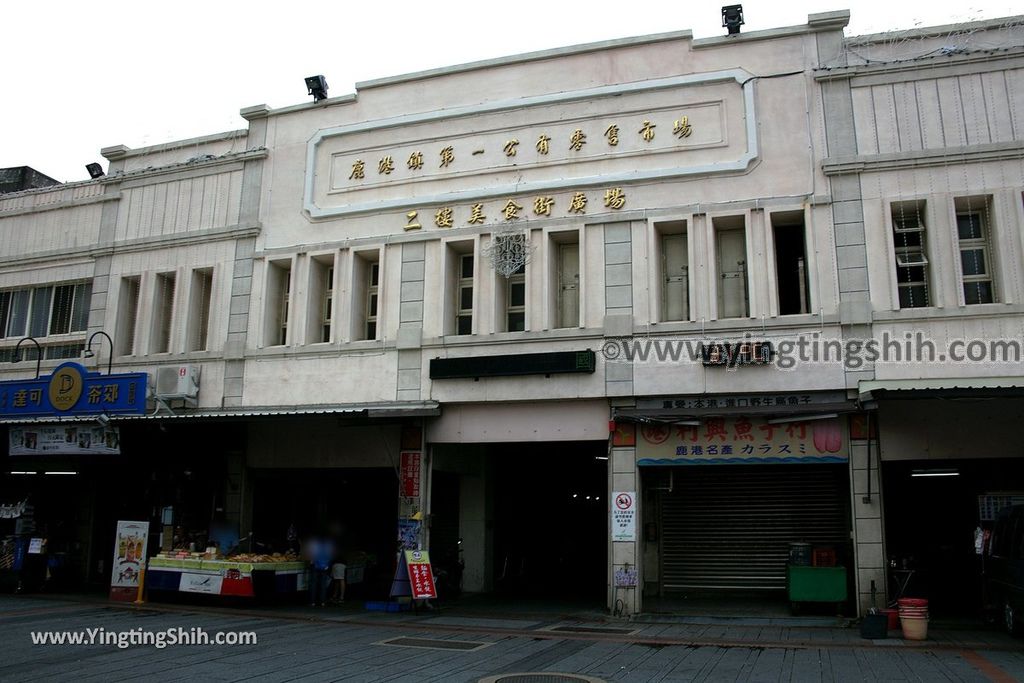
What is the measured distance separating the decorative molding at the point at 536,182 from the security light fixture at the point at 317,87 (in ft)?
4.28

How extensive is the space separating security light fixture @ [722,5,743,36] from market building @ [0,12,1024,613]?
50 cm

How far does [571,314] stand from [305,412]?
6.52 meters

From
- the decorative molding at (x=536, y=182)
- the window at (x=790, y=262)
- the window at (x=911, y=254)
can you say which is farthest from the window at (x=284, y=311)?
the window at (x=911, y=254)

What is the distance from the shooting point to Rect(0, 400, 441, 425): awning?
18594 millimetres

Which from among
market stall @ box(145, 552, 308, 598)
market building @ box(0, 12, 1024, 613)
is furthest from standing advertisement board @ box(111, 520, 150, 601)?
market building @ box(0, 12, 1024, 613)

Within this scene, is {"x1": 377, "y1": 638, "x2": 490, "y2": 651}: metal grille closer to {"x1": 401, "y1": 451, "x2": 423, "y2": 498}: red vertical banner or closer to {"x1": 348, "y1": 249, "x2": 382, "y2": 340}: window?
{"x1": 401, "y1": 451, "x2": 423, "y2": 498}: red vertical banner

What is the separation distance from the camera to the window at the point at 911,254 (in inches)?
672

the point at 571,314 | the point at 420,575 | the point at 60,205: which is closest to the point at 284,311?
the point at 571,314

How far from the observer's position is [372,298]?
838 inches

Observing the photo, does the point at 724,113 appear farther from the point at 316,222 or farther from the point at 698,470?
the point at 316,222

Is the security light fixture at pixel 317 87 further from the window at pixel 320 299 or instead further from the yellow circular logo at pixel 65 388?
the yellow circular logo at pixel 65 388

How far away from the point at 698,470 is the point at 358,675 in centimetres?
1126

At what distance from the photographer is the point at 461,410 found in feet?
63.7

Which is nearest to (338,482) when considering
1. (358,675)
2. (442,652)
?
(442,652)
